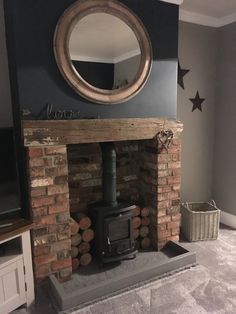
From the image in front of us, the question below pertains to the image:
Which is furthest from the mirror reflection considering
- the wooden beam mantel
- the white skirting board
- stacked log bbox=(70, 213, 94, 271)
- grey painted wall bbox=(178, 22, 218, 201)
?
the white skirting board

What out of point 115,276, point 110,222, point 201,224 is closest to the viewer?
point 115,276

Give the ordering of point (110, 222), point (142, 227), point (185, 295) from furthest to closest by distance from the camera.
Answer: point (142, 227) < point (110, 222) < point (185, 295)

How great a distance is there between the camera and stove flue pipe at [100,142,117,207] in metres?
2.38

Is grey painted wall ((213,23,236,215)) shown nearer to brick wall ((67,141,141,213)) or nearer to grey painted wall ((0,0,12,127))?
brick wall ((67,141,141,213))

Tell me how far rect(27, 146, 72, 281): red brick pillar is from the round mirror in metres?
0.59

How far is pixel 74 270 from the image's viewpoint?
237cm

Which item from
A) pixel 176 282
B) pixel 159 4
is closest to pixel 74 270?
pixel 176 282

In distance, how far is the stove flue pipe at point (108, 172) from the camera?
2.38 m

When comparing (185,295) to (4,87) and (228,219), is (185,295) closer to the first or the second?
(228,219)

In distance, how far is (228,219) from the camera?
3275 millimetres

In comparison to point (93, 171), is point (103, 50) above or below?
above

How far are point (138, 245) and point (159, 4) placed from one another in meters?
2.28

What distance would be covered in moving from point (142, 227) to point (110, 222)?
1.69ft

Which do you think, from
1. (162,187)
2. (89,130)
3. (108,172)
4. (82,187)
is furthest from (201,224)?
(89,130)
